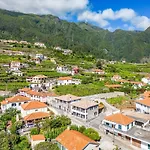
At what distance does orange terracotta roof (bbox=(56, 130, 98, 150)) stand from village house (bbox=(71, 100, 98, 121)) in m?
8.35

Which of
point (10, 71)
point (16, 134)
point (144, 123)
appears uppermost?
point (10, 71)

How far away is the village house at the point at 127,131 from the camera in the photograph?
27.4 metres

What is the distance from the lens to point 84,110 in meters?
36.6

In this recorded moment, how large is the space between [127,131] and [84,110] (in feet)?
28.9

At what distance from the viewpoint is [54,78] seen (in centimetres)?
7350

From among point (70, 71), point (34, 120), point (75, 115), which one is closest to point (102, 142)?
point (75, 115)

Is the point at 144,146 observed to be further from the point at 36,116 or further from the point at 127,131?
the point at 36,116

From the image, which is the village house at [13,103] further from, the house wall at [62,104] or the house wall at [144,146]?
the house wall at [144,146]

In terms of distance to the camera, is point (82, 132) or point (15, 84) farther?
point (15, 84)

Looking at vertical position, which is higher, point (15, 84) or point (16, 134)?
point (15, 84)

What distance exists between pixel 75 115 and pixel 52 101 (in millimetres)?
8216

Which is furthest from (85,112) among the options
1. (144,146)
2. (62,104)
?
(144,146)

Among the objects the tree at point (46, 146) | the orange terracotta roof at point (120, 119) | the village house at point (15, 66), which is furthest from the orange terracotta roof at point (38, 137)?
the village house at point (15, 66)

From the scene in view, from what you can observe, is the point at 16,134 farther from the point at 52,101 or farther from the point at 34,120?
the point at 52,101
